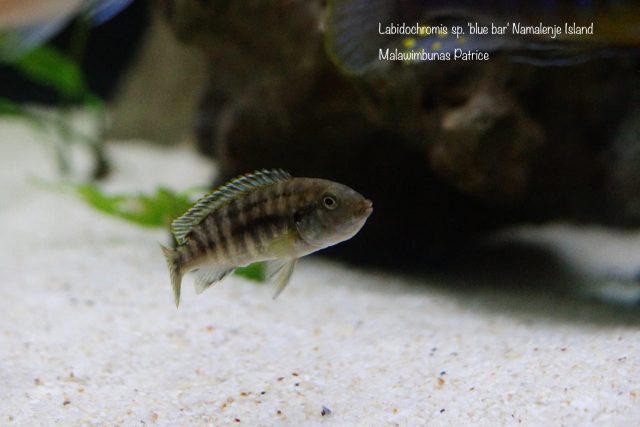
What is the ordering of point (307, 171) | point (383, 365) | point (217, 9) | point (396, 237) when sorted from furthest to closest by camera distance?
point (396, 237), point (307, 171), point (217, 9), point (383, 365)

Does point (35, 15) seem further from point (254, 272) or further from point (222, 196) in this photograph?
point (254, 272)

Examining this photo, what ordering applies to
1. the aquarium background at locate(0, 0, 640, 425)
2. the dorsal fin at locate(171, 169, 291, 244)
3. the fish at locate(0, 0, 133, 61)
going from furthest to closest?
the fish at locate(0, 0, 133, 61)
the aquarium background at locate(0, 0, 640, 425)
the dorsal fin at locate(171, 169, 291, 244)

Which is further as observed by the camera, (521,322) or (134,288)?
(134,288)

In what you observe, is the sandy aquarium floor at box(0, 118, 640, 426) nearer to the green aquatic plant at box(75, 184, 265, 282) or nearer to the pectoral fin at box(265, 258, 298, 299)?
the green aquatic plant at box(75, 184, 265, 282)

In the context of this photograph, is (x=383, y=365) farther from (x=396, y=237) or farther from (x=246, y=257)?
(x=396, y=237)

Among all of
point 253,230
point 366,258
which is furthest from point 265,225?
point 366,258

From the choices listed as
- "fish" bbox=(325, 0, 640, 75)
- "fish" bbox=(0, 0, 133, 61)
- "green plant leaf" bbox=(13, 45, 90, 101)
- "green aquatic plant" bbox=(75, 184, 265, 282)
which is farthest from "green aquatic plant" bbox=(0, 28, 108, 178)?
"fish" bbox=(325, 0, 640, 75)

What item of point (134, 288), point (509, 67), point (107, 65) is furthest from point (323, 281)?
point (107, 65)
